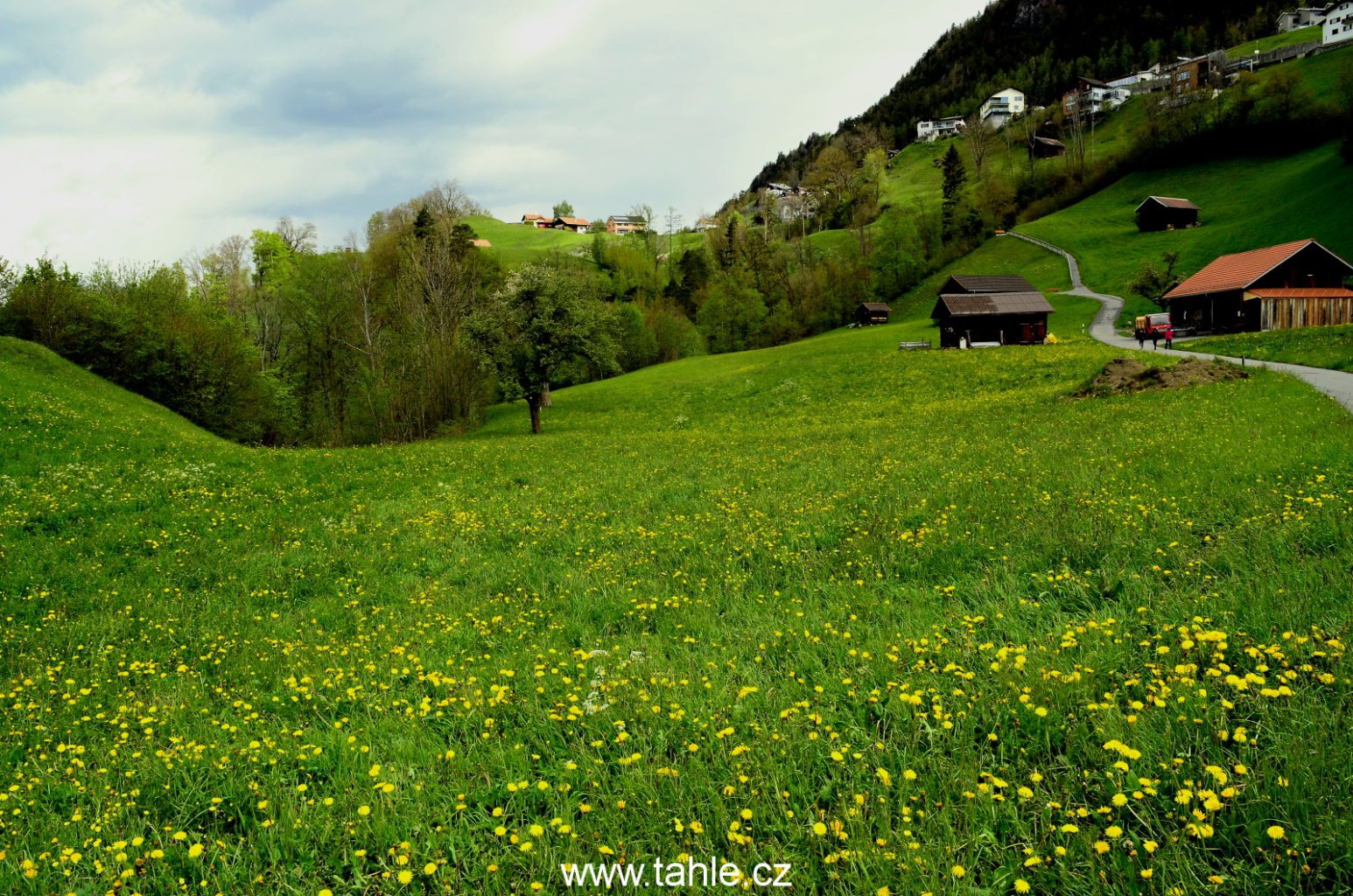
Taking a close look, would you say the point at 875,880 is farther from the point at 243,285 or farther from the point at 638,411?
the point at 243,285

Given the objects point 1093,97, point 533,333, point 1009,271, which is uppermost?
point 1093,97

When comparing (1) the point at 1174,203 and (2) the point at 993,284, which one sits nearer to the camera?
(2) the point at 993,284

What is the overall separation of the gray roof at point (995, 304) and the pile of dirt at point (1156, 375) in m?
33.8

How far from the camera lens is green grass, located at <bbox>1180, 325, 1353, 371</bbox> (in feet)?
98.2

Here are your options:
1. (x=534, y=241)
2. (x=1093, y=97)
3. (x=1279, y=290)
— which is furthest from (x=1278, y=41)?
(x=534, y=241)

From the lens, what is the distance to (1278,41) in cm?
16062

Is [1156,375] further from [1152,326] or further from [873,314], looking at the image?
[873,314]

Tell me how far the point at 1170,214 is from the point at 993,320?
49527 millimetres

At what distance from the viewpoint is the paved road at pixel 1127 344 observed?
73.8 feet

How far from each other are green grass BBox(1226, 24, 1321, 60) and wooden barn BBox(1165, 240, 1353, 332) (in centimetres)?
13960

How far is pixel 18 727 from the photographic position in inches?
258

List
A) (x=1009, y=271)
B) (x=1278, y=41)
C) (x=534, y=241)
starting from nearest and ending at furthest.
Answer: (x=1009, y=271)
(x=1278, y=41)
(x=534, y=241)

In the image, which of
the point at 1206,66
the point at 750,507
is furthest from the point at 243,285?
the point at 1206,66

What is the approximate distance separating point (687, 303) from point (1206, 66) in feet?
412
